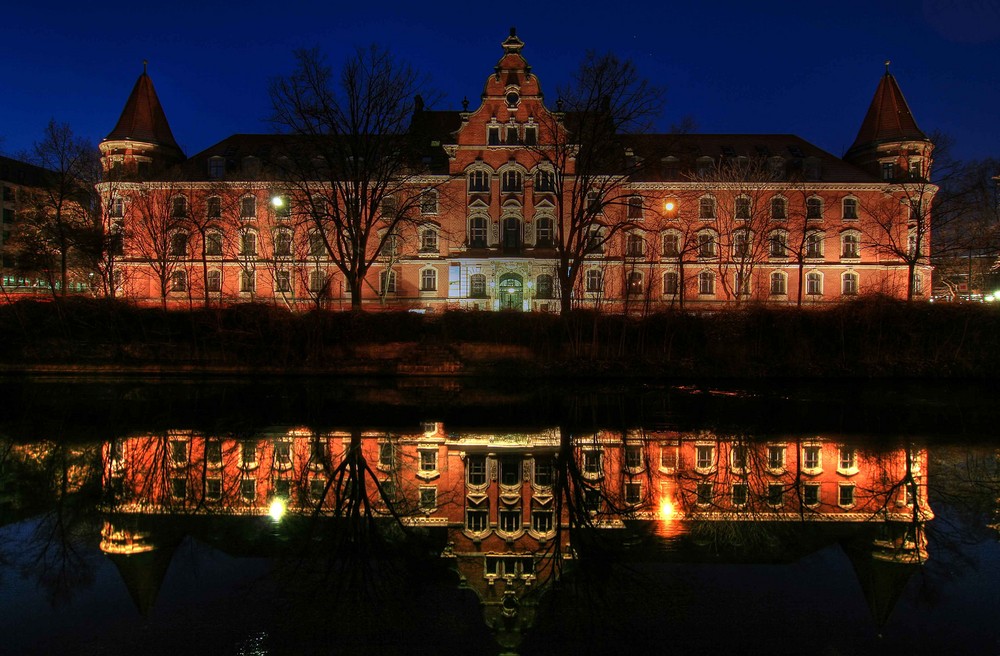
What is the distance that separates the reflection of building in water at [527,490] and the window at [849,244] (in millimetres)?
41188

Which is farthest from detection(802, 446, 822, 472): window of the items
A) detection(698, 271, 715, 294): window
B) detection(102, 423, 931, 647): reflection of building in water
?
detection(698, 271, 715, 294): window

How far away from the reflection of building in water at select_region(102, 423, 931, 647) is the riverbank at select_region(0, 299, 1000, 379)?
1291 cm

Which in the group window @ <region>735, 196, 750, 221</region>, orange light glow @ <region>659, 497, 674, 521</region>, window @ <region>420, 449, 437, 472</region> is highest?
window @ <region>735, 196, 750, 221</region>

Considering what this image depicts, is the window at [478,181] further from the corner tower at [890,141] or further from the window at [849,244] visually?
the corner tower at [890,141]

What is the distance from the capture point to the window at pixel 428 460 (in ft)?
36.2

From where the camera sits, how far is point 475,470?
35.8ft

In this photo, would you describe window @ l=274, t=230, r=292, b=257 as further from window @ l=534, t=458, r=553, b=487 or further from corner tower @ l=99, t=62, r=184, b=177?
window @ l=534, t=458, r=553, b=487

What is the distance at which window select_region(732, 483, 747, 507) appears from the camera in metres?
9.24

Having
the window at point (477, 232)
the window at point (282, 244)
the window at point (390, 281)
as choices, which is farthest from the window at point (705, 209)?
the window at point (282, 244)

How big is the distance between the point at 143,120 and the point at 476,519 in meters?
55.3

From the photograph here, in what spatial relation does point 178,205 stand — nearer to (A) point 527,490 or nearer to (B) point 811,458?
(A) point 527,490

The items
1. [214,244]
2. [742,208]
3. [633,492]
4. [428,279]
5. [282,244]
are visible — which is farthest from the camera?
[428,279]

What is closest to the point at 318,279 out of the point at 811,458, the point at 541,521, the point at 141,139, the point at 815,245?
the point at 141,139

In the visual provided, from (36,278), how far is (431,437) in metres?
49.9
